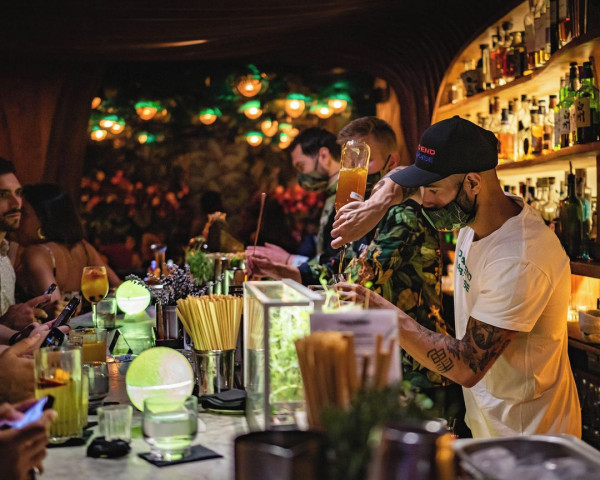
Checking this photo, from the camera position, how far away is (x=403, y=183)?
2.46 metres

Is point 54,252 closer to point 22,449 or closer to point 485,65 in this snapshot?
point 485,65

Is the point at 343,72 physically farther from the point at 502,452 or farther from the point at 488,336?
the point at 502,452

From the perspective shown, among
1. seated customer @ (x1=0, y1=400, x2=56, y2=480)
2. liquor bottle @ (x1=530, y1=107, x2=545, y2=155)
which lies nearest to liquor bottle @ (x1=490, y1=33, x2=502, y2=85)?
liquor bottle @ (x1=530, y1=107, x2=545, y2=155)

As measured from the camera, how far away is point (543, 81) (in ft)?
14.4

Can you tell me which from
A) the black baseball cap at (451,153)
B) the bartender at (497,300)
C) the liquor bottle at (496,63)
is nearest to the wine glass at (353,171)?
the bartender at (497,300)

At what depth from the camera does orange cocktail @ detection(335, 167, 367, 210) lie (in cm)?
267

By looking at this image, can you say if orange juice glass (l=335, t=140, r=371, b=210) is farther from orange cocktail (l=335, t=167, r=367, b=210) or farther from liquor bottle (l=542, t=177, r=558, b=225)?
liquor bottle (l=542, t=177, r=558, b=225)

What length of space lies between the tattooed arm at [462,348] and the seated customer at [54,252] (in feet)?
12.1

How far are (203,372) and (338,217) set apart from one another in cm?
72

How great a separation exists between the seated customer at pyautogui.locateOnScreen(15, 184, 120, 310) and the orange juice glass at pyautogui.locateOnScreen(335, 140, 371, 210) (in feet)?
11.0

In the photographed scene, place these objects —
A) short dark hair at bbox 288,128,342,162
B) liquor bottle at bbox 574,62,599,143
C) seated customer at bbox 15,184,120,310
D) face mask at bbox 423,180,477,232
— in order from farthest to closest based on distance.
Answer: seated customer at bbox 15,184,120,310 → short dark hair at bbox 288,128,342,162 → liquor bottle at bbox 574,62,599,143 → face mask at bbox 423,180,477,232

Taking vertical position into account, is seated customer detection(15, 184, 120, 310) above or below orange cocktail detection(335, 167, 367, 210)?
below

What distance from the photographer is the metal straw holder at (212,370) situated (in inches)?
92.2

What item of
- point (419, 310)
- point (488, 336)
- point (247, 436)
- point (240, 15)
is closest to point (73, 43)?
point (240, 15)
